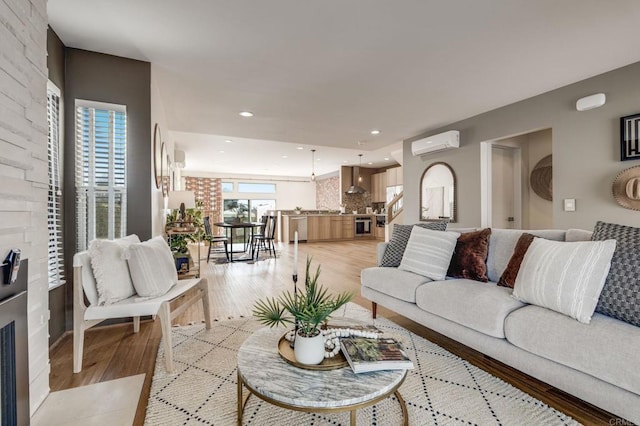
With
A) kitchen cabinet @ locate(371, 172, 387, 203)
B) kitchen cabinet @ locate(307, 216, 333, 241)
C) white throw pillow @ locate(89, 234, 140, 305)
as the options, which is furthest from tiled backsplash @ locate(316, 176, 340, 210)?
white throw pillow @ locate(89, 234, 140, 305)

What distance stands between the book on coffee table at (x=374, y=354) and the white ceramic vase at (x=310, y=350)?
0.41ft

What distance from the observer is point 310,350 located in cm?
122

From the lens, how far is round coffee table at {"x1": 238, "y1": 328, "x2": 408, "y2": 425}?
3.35 ft

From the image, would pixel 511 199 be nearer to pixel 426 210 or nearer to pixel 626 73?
pixel 426 210

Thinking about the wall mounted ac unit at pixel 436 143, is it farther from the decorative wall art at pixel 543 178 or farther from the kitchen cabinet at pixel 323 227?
the kitchen cabinet at pixel 323 227

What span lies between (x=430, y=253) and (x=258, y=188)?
33.4ft

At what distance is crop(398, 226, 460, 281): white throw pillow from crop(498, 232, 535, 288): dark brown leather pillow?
0.39m

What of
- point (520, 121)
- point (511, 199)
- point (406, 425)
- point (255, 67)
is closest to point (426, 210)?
point (511, 199)

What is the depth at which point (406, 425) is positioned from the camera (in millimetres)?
1341

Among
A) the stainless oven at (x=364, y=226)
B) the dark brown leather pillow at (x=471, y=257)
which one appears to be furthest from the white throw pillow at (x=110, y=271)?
the stainless oven at (x=364, y=226)

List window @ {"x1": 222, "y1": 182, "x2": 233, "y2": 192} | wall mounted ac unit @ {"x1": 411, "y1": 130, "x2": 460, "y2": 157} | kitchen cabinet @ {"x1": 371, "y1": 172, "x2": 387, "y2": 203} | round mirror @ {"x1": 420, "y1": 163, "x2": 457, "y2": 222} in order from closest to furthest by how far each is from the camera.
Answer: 1. wall mounted ac unit @ {"x1": 411, "y1": 130, "x2": 460, "y2": 157}
2. round mirror @ {"x1": 420, "y1": 163, "x2": 457, "y2": 222}
3. kitchen cabinet @ {"x1": 371, "y1": 172, "x2": 387, "y2": 203}
4. window @ {"x1": 222, "y1": 182, "x2": 233, "y2": 192}

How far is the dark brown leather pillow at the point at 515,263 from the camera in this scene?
6.60 feet

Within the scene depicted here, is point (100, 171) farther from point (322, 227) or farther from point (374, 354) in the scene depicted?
point (322, 227)

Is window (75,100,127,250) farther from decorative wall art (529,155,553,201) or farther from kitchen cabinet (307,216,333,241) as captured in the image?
kitchen cabinet (307,216,333,241)
